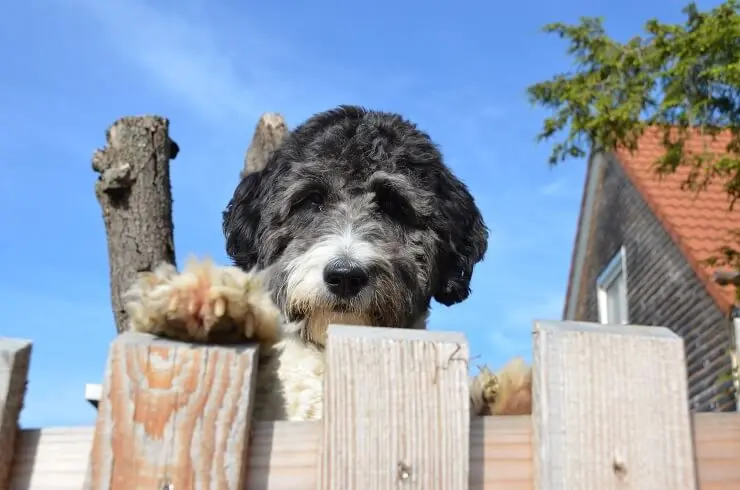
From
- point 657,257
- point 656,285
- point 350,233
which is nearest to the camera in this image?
point 350,233

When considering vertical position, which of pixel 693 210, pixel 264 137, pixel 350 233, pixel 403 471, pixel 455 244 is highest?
pixel 693 210

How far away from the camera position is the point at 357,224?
3.89 metres

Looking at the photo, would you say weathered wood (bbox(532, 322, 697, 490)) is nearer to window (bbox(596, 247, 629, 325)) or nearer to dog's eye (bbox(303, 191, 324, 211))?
dog's eye (bbox(303, 191, 324, 211))

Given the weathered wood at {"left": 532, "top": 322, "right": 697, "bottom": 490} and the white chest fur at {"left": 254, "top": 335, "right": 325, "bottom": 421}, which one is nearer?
the weathered wood at {"left": 532, "top": 322, "right": 697, "bottom": 490}

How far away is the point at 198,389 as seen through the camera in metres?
1.92

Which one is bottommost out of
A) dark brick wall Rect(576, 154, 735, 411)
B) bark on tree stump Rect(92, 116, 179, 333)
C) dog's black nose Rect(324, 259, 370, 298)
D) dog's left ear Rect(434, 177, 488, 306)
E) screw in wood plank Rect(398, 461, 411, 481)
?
screw in wood plank Rect(398, 461, 411, 481)

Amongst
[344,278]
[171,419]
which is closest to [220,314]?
Answer: [171,419]

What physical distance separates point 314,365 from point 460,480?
1.74m

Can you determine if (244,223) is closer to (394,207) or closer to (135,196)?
(394,207)

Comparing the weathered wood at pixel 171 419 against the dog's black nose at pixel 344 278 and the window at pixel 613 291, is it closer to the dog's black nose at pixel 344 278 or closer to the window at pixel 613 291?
the dog's black nose at pixel 344 278

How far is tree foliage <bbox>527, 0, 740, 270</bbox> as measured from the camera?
38.3 ft

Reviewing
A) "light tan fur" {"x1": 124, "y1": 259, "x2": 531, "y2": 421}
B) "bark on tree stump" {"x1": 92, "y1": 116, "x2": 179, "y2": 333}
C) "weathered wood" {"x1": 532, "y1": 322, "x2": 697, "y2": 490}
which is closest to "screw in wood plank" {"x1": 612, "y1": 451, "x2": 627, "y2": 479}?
"weathered wood" {"x1": 532, "y1": 322, "x2": 697, "y2": 490}

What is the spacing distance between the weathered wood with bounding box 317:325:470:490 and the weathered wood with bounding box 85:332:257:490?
19 centimetres

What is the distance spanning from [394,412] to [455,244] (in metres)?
2.47
